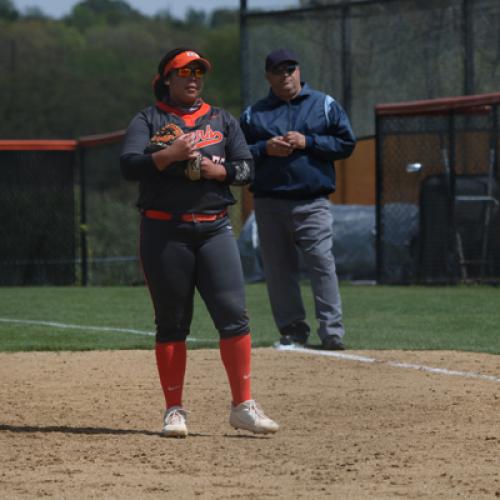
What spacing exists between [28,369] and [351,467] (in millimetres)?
3751

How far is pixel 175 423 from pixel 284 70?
147 inches

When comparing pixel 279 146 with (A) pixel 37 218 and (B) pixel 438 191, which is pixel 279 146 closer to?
(B) pixel 438 191

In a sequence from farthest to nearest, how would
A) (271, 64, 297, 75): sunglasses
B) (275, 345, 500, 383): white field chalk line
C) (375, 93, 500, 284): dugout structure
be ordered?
(375, 93, 500, 284): dugout structure → (271, 64, 297, 75): sunglasses → (275, 345, 500, 383): white field chalk line

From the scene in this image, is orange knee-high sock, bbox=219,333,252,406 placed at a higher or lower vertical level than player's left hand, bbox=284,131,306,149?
lower

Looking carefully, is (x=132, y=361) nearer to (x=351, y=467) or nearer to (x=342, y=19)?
(x=351, y=467)

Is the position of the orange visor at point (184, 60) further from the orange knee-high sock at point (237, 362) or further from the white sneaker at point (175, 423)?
the white sneaker at point (175, 423)

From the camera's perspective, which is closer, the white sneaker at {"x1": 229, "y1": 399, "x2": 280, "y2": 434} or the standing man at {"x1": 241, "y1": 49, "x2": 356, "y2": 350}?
the white sneaker at {"x1": 229, "y1": 399, "x2": 280, "y2": 434}

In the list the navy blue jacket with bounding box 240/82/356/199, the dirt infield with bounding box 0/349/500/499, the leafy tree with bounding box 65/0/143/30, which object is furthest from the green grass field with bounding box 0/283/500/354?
the leafy tree with bounding box 65/0/143/30

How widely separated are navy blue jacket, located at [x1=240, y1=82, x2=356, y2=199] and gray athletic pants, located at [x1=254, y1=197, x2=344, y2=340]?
0.11 meters

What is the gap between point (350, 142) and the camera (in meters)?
9.16

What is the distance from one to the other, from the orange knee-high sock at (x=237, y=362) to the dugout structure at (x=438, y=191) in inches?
333

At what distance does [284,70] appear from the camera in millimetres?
9031

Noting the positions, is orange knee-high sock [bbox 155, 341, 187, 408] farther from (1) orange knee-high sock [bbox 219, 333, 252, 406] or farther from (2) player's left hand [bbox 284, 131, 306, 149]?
(2) player's left hand [bbox 284, 131, 306, 149]

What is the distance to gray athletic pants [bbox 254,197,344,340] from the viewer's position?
911 cm
